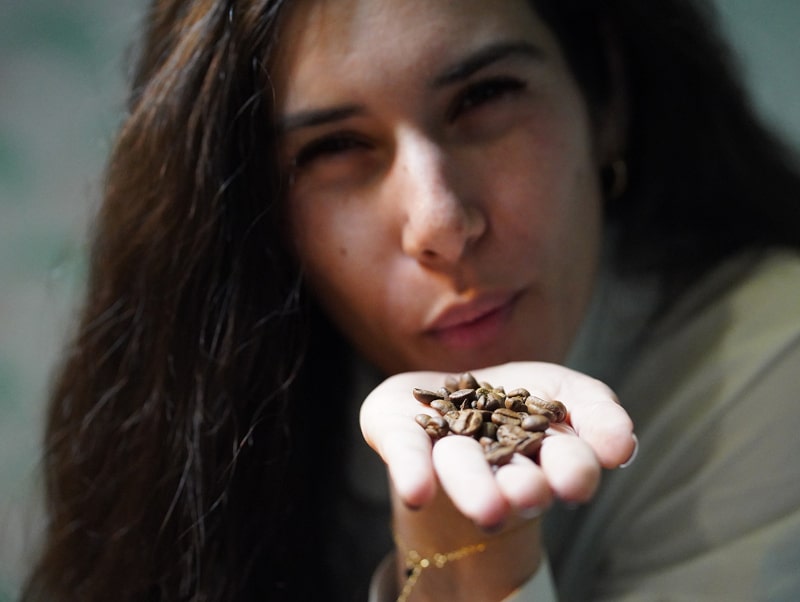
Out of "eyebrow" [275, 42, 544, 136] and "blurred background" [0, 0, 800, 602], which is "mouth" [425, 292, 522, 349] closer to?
"eyebrow" [275, 42, 544, 136]

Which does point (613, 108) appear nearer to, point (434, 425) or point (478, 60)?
point (478, 60)

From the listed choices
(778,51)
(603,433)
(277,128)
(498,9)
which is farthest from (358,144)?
(778,51)

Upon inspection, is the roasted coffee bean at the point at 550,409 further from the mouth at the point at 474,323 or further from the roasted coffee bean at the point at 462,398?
the mouth at the point at 474,323

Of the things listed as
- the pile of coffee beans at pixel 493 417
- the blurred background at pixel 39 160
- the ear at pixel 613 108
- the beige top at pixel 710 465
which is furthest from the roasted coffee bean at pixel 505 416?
the blurred background at pixel 39 160

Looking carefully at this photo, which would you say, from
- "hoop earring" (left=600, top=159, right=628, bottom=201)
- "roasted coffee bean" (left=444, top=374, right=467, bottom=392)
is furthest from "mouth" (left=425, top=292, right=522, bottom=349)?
"hoop earring" (left=600, top=159, right=628, bottom=201)

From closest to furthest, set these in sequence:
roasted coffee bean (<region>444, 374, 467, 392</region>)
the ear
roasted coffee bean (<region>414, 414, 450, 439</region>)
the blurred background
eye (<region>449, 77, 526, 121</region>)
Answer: roasted coffee bean (<region>414, 414, 450, 439</region>)
roasted coffee bean (<region>444, 374, 467, 392</region>)
eye (<region>449, 77, 526, 121</region>)
the ear
the blurred background

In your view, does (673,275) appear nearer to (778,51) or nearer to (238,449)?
(778,51)

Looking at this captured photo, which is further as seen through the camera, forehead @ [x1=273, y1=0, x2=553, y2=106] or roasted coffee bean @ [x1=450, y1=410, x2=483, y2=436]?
forehead @ [x1=273, y1=0, x2=553, y2=106]
